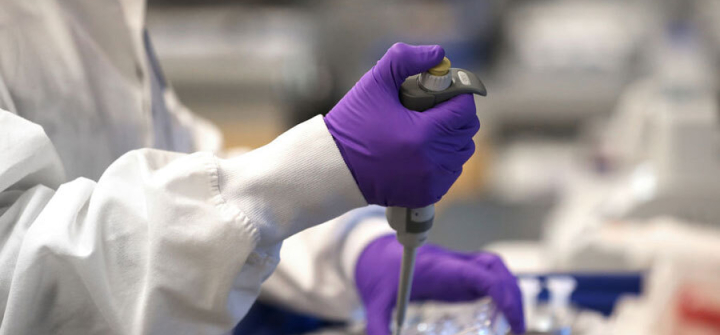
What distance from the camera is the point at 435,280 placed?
92 cm

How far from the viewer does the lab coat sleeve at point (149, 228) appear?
2.10ft

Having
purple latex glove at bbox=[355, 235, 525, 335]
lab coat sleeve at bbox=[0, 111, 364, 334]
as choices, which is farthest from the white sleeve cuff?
purple latex glove at bbox=[355, 235, 525, 335]

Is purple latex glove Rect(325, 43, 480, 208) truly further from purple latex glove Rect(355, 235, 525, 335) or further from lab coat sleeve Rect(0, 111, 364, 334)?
purple latex glove Rect(355, 235, 525, 335)

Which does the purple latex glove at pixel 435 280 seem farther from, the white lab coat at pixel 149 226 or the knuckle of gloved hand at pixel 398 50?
the knuckle of gloved hand at pixel 398 50

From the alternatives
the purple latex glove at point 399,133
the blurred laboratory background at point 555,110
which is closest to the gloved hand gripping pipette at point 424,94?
the purple latex glove at point 399,133

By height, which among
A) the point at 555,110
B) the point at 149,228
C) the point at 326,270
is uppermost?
the point at 149,228

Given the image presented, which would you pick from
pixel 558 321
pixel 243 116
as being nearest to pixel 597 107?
pixel 243 116

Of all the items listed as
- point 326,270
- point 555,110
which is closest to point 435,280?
point 326,270

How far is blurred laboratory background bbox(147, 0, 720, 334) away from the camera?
119cm

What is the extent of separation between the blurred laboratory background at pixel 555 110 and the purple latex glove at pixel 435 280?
0.36 ft

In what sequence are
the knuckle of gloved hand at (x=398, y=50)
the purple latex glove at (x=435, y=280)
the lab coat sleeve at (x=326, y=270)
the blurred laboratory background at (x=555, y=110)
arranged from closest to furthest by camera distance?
the knuckle of gloved hand at (x=398, y=50) → the purple latex glove at (x=435, y=280) → the lab coat sleeve at (x=326, y=270) → the blurred laboratory background at (x=555, y=110)

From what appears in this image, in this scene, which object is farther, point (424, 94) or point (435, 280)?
point (435, 280)

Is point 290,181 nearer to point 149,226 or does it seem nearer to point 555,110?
point 149,226

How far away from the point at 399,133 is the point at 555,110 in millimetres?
2343
